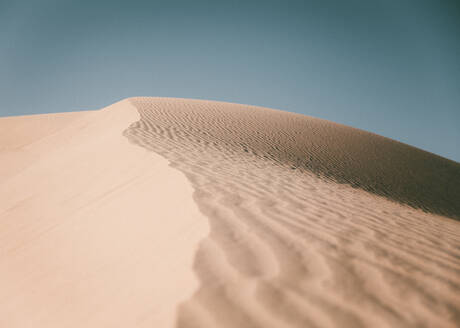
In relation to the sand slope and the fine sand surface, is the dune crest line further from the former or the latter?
the sand slope

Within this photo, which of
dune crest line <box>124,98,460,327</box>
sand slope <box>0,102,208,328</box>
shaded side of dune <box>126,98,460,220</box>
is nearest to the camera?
dune crest line <box>124,98,460,327</box>

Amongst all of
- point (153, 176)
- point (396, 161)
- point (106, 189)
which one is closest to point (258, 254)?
point (153, 176)

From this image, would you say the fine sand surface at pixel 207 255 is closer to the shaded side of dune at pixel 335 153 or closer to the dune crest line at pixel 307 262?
the dune crest line at pixel 307 262

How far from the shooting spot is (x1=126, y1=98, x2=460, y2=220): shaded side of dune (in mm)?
8359

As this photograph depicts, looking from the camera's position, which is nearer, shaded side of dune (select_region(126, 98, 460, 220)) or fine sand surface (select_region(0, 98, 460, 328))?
fine sand surface (select_region(0, 98, 460, 328))

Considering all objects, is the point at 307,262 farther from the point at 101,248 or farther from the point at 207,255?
the point at 101,248

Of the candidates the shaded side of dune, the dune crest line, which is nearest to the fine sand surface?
the dune crest line

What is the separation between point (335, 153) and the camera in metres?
11.9

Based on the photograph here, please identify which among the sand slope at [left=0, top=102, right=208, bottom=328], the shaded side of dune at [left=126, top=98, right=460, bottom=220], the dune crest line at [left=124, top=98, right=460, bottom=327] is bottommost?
the shaded side of dune at [left=126, top=98, right=460, bottom=220]

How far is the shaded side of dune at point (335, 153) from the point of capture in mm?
8359

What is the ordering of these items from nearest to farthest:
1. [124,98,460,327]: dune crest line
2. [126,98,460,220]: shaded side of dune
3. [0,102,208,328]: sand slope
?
1. [124,98,460,327]: dune crest line
2. [0,102,208,328]: sand slope
3. [126,98,460,220]: shaded side of dune

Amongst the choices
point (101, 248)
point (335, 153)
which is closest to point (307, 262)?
point (101, 248)

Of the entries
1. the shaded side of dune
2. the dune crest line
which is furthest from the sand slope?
the shaded side of dune

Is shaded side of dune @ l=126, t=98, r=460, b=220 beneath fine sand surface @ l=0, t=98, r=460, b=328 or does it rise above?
beneath
